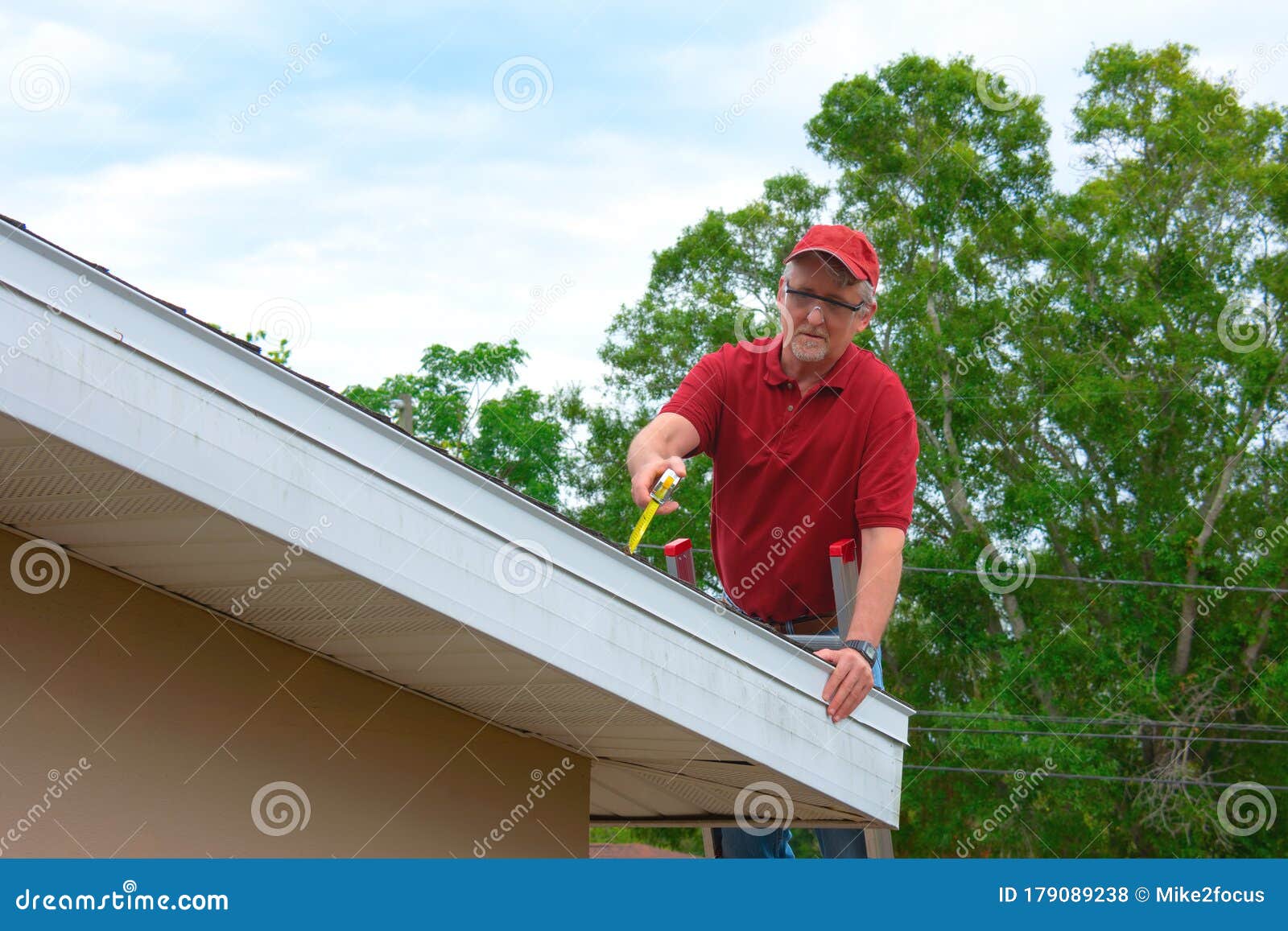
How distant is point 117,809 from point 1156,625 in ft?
76.4

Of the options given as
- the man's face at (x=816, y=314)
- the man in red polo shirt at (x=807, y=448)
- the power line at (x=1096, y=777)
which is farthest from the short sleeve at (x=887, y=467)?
the power line at (x=1096, y=777)

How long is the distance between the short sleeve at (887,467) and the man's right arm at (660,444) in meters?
0.55

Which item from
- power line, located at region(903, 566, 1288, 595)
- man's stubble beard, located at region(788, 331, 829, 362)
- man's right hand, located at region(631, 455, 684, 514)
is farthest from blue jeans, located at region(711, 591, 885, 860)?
power line, located at region(903, 566, 1288, 595)

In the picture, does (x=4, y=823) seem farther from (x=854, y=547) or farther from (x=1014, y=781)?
(x=1014, y=781)

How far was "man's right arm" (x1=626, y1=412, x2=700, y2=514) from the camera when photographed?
13.1 feet

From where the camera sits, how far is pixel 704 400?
4418mm

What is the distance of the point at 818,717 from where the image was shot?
3.77m

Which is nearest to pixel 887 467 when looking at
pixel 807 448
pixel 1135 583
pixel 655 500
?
pixel 807 448

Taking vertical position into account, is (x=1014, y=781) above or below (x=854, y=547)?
above

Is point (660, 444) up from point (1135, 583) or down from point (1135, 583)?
down

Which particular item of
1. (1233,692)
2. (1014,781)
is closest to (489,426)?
(1014,781)

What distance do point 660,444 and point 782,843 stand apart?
1.53m

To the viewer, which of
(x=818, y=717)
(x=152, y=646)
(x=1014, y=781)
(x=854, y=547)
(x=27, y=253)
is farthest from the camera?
(x=1014, y=781)

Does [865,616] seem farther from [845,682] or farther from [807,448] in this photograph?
[807,448]
